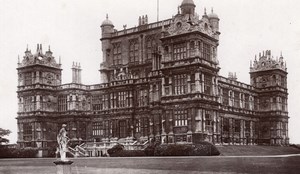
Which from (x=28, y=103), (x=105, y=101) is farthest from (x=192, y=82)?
(x=28, y=103)

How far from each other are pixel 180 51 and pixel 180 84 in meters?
4.38

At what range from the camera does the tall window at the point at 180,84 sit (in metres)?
60.6

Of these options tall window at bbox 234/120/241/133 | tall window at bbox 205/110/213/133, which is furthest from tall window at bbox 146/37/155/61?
tall window at bbox 205/110/213/133

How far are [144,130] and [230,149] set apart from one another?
1557 centimetres

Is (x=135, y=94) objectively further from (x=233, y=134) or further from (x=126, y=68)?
(x=233, y=134)

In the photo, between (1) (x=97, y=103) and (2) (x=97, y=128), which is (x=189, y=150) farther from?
(1) (x=97, y=103)

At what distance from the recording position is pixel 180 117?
60625mm

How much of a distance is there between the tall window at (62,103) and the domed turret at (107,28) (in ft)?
42.6

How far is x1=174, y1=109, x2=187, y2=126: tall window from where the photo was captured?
60.1 meters

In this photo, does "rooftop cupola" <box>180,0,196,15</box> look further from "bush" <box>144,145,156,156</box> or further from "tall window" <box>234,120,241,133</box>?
"tall window" <box>234,120,241,133</box>

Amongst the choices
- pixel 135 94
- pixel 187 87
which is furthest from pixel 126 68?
pixel 187 87

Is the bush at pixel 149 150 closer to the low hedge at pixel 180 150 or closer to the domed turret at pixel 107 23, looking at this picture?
the low hedge at pixel 180 150

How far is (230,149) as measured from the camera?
57625 millimetres

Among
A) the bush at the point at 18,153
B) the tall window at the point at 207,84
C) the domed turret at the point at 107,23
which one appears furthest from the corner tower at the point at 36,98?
the tall window at the point at 207,84
